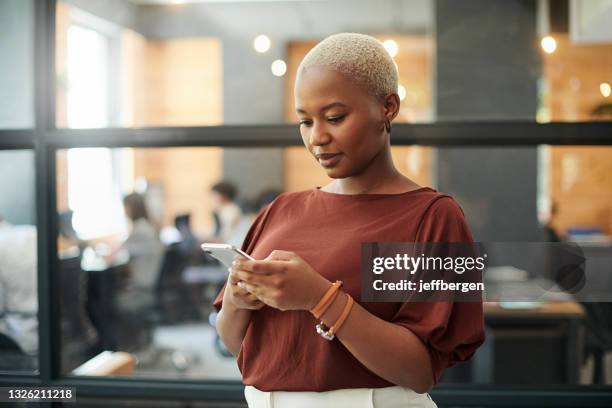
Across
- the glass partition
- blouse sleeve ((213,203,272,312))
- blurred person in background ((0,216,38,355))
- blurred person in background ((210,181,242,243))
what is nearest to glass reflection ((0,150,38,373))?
blurred person in background ((0,216,38,355))

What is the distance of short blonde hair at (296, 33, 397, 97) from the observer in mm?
975

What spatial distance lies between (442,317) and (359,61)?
38cm

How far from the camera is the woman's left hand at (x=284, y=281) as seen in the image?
2.95 ft

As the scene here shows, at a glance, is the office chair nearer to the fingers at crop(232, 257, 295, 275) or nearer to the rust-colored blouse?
the rust-colored blouse

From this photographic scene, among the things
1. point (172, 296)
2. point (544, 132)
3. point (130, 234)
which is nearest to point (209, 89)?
point (130, 234)

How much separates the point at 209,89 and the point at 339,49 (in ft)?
14.5

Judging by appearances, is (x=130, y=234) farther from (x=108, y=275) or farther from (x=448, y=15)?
(x=448, y=15)

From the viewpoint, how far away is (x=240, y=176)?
6.53 m

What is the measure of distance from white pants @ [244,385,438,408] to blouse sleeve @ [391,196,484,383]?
55 mm

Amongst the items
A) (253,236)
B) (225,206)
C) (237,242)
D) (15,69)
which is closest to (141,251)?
(225,206)

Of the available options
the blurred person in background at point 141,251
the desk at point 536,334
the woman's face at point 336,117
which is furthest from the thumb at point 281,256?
the blurred person in background at point 141,251

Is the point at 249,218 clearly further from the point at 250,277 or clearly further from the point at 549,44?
the point at 250,277

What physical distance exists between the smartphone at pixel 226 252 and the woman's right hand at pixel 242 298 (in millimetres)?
39

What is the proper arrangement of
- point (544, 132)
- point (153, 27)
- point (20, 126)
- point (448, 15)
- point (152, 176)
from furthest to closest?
point (152, 176)
point (153, 27)
point (448, 15)
point (20, 126)
point (544, 132)
